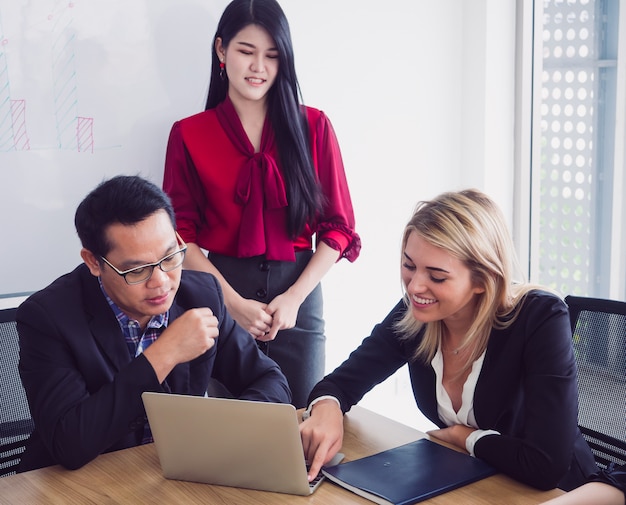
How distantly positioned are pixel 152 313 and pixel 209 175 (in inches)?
29.9

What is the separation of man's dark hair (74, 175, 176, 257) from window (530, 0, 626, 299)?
2372 mm

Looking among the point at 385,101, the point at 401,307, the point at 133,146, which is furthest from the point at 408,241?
the point at 385,101

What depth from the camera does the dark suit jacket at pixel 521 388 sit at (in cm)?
144

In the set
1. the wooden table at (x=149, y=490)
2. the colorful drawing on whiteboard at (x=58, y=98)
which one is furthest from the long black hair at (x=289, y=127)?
the wooden table at (x=149, y=490)

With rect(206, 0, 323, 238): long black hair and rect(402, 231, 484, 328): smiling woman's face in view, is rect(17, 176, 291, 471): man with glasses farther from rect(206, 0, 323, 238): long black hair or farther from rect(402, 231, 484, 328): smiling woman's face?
rect(206, 0, 323, 238): long black hair

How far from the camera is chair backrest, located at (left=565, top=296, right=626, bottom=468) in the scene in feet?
5.63

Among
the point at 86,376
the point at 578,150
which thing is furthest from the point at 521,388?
the point at 578,150

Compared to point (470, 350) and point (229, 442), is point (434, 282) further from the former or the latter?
point (229, 442)

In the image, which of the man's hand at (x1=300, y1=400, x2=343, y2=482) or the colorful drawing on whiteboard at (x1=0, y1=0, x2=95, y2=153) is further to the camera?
the colorful drawing on whiteboard at (x1=0, y1=0, x2=95, y2=153)

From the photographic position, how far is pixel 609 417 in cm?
175

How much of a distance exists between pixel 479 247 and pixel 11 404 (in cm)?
113

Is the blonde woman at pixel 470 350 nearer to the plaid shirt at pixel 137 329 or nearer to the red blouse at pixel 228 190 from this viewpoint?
the plaid shirt at pixel 137 329

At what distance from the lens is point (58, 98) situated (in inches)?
96.6

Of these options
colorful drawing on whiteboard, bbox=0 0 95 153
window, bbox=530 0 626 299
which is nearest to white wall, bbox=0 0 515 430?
window, bbox=530 0 626 299
